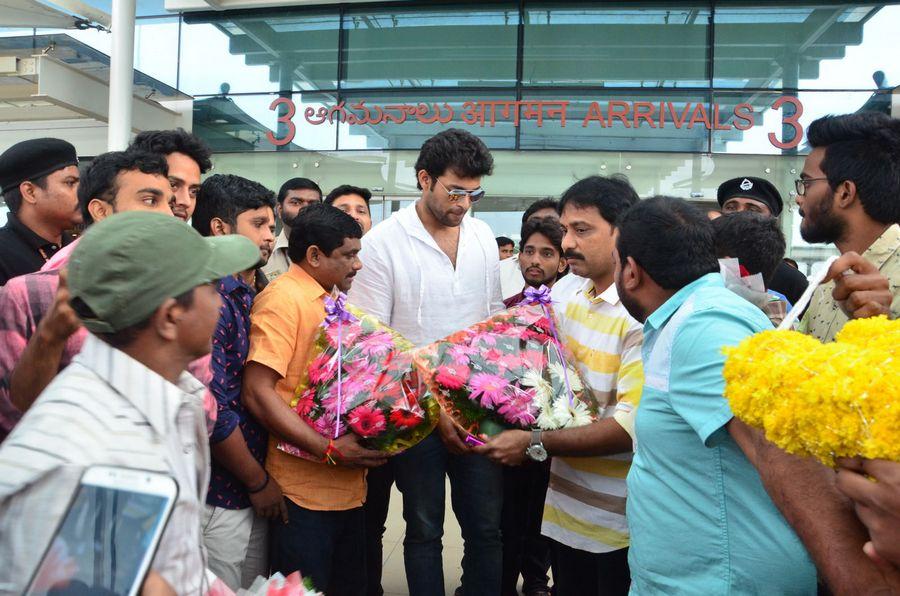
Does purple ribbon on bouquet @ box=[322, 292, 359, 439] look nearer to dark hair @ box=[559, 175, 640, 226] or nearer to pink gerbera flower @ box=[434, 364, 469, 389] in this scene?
pink gerbera flower @ box=[434, 364, 469, 389]

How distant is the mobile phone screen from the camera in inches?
47.2

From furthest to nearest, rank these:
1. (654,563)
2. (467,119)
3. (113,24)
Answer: (467,119)
(113,24)
(654,563)

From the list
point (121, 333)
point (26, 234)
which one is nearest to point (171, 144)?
point (26, 234)

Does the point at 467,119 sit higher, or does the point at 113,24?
the point at 113,24

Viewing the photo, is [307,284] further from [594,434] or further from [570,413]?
[594,434]

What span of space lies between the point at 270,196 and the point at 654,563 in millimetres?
2480

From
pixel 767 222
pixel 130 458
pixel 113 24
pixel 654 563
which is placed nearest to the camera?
pixel 130 458

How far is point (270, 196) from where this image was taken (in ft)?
12.2

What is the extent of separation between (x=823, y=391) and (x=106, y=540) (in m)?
1.09

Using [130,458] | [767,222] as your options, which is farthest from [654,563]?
[767,222]

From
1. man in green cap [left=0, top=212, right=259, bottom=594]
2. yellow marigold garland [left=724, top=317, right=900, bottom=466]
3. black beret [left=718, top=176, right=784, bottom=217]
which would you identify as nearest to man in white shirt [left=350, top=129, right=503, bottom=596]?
black beret [left=718, top=176, right=784, bottom=217]

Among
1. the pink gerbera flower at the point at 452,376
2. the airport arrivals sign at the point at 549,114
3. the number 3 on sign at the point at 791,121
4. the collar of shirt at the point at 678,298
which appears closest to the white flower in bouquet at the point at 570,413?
the pink gerbera flower at the point at 452,376

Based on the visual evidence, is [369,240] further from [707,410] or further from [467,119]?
[467,119]

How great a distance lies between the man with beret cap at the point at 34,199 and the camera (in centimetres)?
316
